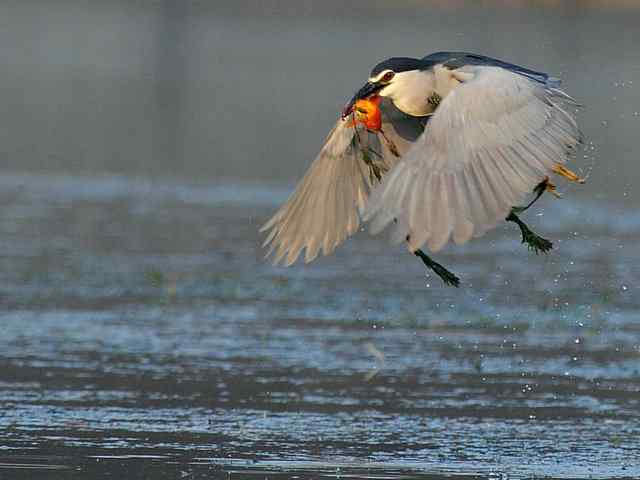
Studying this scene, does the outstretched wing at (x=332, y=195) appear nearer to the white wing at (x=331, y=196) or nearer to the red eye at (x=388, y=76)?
the white wing at (x=331, y=196)

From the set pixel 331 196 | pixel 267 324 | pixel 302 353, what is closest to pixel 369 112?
pixel 331 196

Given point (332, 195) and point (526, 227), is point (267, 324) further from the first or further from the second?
point (526, 227)

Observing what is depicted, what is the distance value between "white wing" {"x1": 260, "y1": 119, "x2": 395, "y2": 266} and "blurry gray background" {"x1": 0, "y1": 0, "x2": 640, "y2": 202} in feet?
29.4

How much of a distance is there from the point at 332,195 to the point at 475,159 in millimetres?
1431

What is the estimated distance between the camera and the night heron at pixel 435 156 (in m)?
6.95

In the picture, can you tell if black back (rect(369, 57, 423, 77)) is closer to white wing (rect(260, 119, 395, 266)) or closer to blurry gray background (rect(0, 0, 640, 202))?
white wing (rect(260, 119, 395, 266))

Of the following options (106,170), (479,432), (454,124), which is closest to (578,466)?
(479,432)

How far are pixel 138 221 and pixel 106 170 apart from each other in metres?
3.35

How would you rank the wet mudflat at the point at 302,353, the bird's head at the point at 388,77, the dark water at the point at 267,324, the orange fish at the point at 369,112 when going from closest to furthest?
the bird's head at the point at 388,77 → the orange fish at the point at 369,112 → the wet mudflat at the point at 302,353 → the dark water at the point at 267,324

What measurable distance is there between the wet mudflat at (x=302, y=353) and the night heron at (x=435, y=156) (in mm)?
913

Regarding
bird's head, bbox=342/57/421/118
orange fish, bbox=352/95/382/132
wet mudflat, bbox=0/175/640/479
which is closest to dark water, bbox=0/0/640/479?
wet mudflat, bbox=0/175/640/479

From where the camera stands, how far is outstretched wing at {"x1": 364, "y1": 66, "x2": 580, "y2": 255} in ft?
22.6

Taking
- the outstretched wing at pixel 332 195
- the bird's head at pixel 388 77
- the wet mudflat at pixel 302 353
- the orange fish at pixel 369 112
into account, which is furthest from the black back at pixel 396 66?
the wet mudflat at pixel 302 353

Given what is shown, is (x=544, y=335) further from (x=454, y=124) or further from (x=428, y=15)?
(x=428, y=15)
